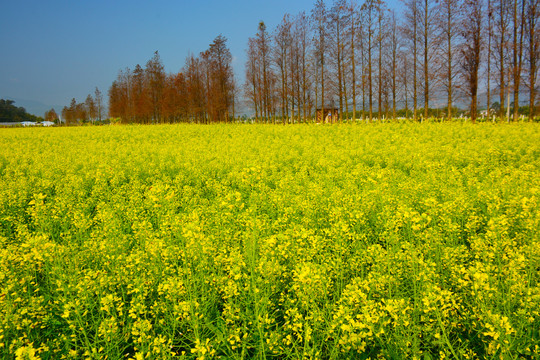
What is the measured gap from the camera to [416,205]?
6.28m

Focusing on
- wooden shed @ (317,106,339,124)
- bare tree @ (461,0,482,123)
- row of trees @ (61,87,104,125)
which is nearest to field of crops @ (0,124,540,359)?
bare tree @ (461,0,482,123)

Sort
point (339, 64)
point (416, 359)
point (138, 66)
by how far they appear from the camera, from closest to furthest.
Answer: point (416, 359), point (339, 64), point (138, 66)

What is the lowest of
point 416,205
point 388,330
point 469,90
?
point 388,330

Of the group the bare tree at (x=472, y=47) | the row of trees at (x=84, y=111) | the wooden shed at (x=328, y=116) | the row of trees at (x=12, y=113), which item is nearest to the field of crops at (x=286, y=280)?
the bare tree at (x=472, y=47)

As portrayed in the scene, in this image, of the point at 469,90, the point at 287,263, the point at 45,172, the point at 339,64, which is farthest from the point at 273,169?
the point at 469,90

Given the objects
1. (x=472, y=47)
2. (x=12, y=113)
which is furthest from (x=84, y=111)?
(x=472, y=47)

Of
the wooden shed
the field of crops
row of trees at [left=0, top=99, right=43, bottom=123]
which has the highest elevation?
row of trees at [left=0, top=99, right=43, bottom=123]

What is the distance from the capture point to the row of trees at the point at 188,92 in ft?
173

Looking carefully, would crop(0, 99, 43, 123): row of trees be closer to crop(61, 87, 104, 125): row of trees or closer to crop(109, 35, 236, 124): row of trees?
crop(61, 87, 104, 125): row of trees

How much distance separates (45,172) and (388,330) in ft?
33.3

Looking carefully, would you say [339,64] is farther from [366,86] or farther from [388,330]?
[388,330]

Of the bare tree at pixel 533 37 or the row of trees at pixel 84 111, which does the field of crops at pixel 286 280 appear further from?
the row of trees at pixel 84 111

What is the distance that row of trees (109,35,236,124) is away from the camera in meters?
52.8

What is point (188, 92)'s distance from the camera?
57719 millimetres
